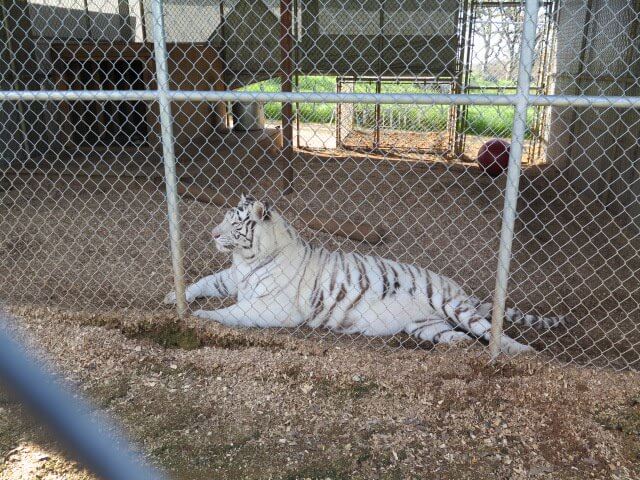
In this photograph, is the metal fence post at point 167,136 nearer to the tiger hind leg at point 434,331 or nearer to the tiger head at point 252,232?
the tiger head at point 252,232

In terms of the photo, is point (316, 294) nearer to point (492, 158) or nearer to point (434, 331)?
point (434, 331)

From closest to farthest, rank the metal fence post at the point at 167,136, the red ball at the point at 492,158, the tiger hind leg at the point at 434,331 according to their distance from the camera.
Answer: the metal fence post at the point at 167,136 → the tiger hind leg at the point at 434,331 → the red ball at the point at 492,158

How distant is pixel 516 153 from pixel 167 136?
1647mm

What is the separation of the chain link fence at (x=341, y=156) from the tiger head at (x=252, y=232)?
1.25 ft

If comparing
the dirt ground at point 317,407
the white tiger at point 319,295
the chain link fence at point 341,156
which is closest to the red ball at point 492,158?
the chain link fence at point 341,156

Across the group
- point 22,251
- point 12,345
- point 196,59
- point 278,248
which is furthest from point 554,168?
point 12,345

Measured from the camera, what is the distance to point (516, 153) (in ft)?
8.50

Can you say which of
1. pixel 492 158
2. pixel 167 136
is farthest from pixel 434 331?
pixel 492 158

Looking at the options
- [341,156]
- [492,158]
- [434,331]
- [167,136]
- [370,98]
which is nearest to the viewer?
[370,98]

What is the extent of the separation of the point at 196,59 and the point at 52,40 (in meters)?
1.94

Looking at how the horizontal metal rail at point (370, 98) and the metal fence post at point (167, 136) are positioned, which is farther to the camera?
the metal fence post at point (167, 136)

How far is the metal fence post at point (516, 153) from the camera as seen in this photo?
2395mm

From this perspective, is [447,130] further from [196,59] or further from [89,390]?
[89,390]

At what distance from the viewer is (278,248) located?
3.54m
